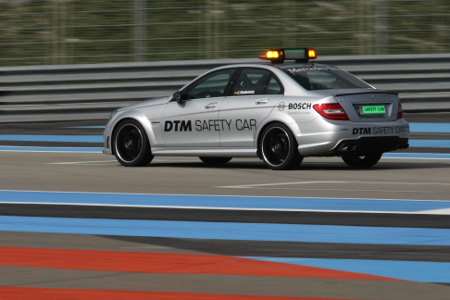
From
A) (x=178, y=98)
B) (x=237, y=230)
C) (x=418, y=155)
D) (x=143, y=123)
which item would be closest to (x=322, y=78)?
(x=178, y=98)

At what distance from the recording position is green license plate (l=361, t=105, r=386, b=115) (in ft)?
54.4

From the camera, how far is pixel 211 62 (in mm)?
24969

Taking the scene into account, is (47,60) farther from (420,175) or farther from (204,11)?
(420,175)

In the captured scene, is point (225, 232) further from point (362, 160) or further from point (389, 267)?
point (362, 160)

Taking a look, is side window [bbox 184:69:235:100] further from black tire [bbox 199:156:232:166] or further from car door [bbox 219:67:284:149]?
black tire [bbox 199:156:232:166]

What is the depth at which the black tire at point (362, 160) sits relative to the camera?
17.5 meters

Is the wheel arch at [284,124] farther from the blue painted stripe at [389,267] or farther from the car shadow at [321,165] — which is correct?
the blue painted stripe at [389,267]

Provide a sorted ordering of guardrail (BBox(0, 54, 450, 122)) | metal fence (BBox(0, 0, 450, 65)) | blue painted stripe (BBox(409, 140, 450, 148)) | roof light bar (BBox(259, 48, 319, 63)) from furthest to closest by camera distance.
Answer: guardrail (BBox(0, 54, 450, 122)) < metal fence (BBox(0, 0, 450, 65)) < blue painted stripe (BBox(409, 140, 450, 148)) < roof light bar (BBox(259, 48, 319, 63))

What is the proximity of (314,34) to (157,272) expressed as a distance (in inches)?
629

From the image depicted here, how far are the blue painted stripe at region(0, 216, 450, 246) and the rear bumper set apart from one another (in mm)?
5080

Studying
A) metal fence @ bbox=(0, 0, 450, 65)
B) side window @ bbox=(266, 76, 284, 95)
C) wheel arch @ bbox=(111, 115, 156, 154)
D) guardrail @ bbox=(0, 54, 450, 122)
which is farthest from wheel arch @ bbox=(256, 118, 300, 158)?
guardrail @ bbox=(0, 54, 450, 122)

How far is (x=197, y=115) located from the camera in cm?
1764

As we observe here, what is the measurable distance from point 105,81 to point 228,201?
12659 millimetres

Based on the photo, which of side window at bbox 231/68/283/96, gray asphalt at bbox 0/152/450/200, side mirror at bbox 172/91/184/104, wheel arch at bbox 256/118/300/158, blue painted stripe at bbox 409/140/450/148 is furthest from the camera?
blue painted stripe at bbox 409/140/450/148
